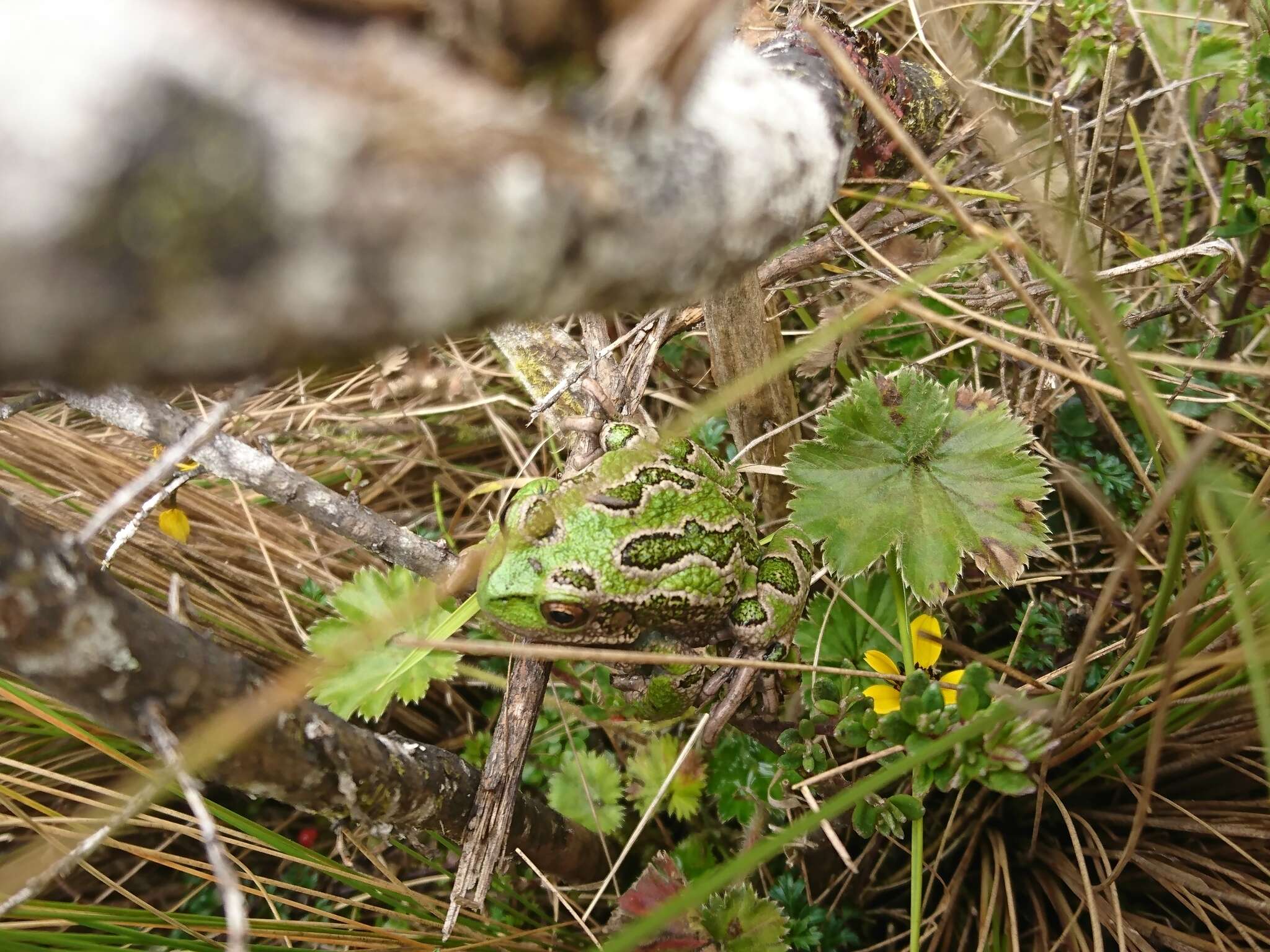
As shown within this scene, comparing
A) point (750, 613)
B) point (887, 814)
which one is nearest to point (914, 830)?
point (887, 814)

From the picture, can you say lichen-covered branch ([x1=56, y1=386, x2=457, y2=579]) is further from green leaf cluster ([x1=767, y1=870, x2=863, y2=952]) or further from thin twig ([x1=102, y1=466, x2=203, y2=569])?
green leaf cluster ([x1=767, y1=870, x2=863, y2=952])

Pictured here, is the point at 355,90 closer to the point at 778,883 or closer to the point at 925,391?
the point at 925,391

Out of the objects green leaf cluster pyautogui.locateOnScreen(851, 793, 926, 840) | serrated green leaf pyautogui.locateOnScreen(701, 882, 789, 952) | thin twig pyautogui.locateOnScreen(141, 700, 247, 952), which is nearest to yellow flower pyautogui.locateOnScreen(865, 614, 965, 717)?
green leaf cluster pyautogui.locateOnScreen(851, 793, 926, 840)

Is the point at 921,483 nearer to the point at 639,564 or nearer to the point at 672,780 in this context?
the point at 639,564

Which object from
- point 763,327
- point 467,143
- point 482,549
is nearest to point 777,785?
point 482,549

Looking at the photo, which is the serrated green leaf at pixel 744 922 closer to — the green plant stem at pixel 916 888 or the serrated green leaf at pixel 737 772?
the serrated green leaf at pixel 737 772

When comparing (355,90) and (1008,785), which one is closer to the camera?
(355,90)
